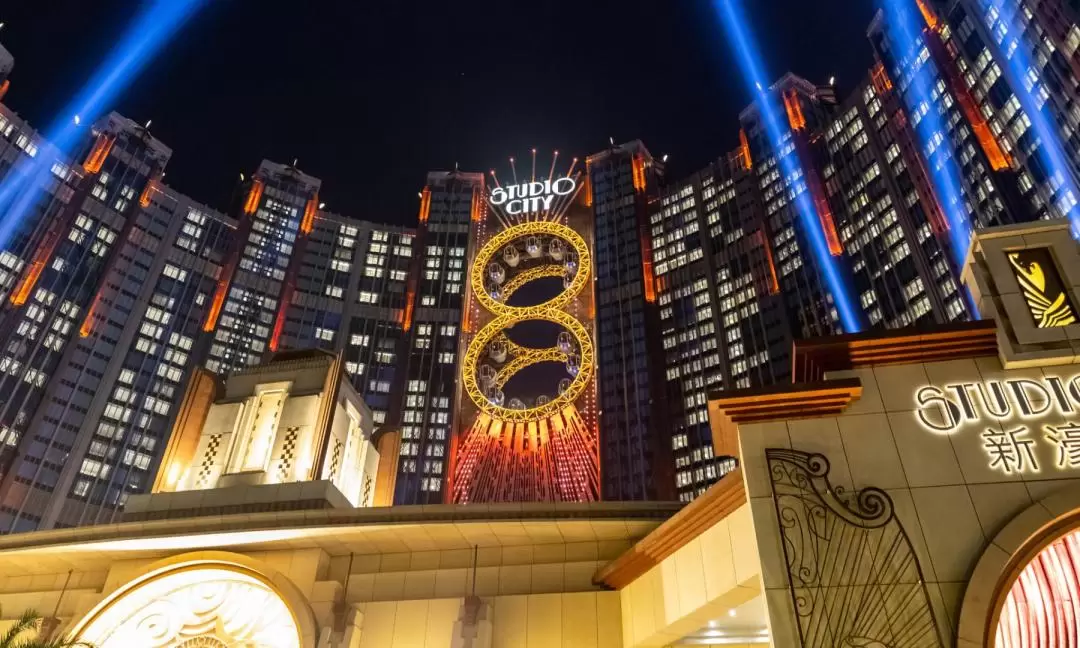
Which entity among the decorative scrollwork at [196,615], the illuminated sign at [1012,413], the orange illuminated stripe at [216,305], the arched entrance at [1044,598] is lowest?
the arched entrance at [1044,598]

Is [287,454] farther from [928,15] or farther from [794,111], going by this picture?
[794,111]

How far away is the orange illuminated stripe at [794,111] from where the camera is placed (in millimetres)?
79562

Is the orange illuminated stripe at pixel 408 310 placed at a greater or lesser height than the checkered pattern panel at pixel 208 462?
greater

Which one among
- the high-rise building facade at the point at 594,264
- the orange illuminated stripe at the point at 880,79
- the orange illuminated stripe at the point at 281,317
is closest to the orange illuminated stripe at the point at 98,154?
the high-rise building facade at the point at 594,264

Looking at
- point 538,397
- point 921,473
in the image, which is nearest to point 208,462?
point 921,473

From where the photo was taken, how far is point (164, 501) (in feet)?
60.8

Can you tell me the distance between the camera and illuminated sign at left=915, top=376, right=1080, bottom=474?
10289mm

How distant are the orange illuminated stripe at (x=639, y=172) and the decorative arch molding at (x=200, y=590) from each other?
75.9m

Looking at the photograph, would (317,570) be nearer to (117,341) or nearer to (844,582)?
(844,582)

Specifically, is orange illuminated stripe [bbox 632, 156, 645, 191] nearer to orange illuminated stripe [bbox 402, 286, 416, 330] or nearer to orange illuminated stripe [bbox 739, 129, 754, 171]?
orange illuminated stripe [bbox 739, 129, 754, 171]

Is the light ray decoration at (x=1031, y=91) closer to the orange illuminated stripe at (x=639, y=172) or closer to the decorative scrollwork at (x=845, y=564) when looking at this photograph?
the orange illuminated stripe at (x=639, y=172)

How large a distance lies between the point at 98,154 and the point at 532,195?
2236 inches

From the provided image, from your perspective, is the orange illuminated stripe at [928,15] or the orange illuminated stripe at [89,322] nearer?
the orange illuminated stripe at [928,15]

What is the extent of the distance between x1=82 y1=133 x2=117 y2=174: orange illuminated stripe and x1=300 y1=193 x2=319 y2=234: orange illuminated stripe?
23048 millimetres
